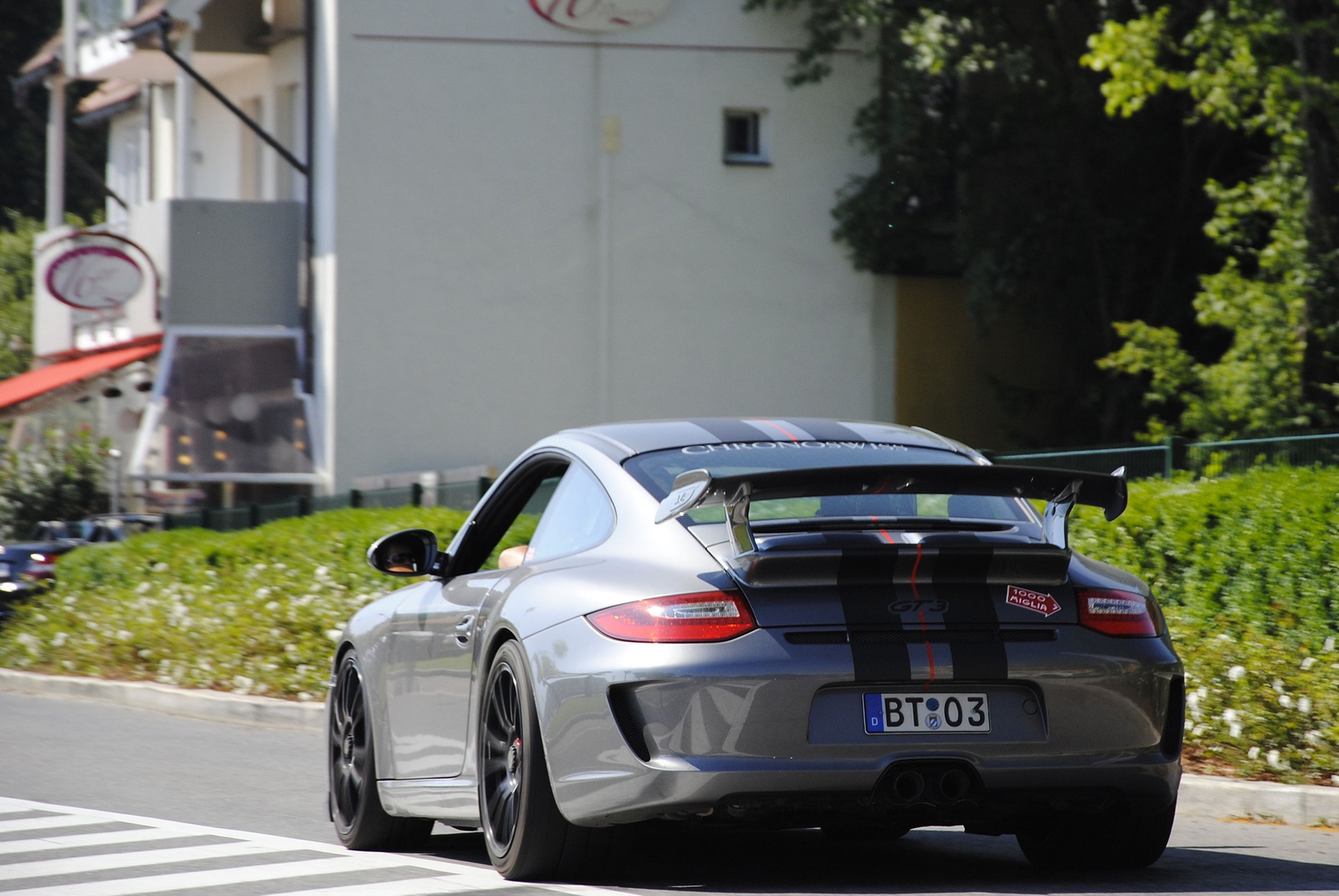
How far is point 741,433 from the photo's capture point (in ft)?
22.6

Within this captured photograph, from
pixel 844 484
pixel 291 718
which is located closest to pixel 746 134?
pixel 291 718

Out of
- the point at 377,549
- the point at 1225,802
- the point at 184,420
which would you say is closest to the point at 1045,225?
the point at 184,420

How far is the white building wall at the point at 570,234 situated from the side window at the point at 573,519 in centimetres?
1903

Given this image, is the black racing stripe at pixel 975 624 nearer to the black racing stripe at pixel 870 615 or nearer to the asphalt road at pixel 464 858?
the black racing stripe at pixel 870 615

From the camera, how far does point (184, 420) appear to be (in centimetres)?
2703

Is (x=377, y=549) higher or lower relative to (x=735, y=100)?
lower

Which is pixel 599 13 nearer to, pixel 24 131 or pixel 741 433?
pixel 741 433

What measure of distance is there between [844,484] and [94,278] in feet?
84.0

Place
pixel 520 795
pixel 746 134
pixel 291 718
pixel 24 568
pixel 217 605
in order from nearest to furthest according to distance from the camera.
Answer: pixel 520 795 → pixel 291 718 → pixel 217 605 → pixel 24 568 → pixel 746 134

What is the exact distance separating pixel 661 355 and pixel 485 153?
11.0 feet

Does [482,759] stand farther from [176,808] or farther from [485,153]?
[485,153]

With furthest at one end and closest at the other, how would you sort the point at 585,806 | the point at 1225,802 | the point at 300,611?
the point at 300,611
the point at 1225,802
the point at 585,806

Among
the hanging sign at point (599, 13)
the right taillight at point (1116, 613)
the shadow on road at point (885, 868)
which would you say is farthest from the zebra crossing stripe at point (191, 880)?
the hanging sign at point (599, 13)

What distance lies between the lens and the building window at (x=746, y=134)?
87.4 feet
